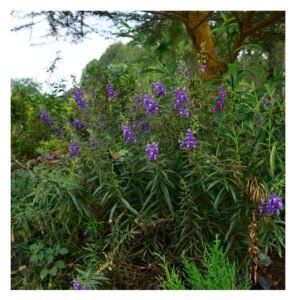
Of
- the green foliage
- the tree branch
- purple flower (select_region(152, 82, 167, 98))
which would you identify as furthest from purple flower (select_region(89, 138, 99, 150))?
the tree branch

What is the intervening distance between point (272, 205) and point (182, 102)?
0.66 metres

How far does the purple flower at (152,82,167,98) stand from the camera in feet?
7.84

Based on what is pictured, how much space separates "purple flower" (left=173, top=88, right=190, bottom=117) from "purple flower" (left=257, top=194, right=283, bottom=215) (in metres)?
0.56

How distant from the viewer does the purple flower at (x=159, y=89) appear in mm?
2391

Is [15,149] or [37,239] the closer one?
[37,239]

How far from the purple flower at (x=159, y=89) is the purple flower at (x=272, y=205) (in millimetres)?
771

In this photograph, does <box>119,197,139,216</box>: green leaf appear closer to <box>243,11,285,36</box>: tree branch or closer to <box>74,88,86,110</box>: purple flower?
<box>74,88,86,110</box>: purple flower

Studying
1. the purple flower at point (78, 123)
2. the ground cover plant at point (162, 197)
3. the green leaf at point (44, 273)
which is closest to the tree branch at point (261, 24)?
the ground cover plant at point (162, 197)

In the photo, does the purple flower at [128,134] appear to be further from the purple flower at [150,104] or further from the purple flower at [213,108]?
the purple flower at [213,108]

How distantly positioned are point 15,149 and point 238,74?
6.43 ft

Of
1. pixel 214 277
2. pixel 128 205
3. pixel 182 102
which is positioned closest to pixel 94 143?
pixel 128 205

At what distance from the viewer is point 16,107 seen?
435cm

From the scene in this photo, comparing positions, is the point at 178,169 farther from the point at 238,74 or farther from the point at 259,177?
the point at 238,74
